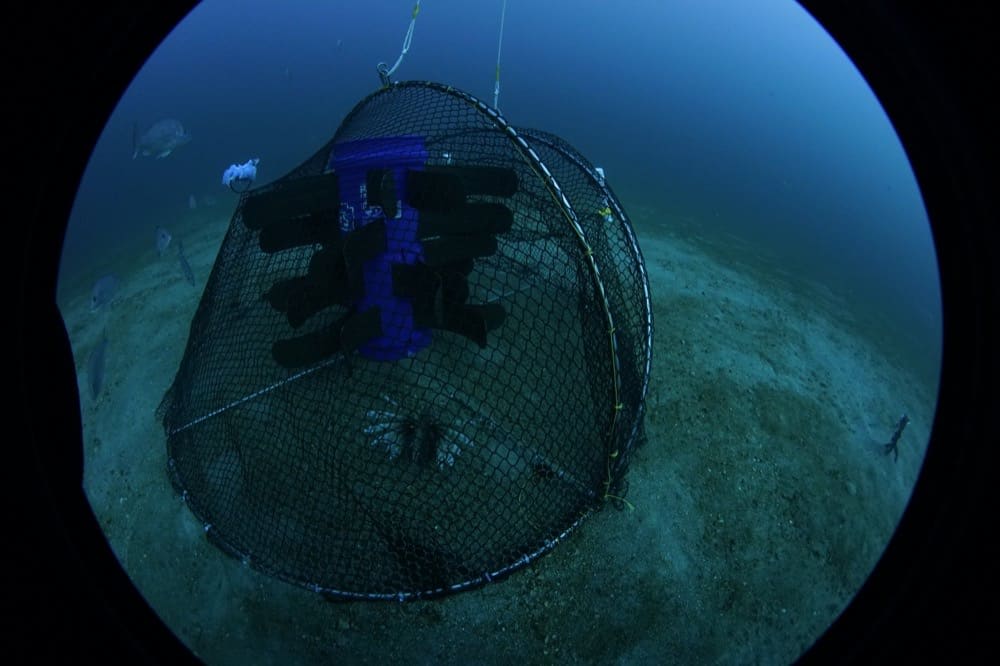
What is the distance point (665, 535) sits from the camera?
241 cm

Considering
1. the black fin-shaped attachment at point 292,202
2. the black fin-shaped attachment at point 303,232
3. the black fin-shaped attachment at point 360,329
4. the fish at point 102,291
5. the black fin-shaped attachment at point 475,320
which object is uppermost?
the black fin-shaped attachment at point 292,202

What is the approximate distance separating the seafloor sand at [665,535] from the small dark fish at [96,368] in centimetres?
6

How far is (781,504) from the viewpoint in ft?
8.51

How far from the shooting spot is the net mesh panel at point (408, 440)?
1964 mm

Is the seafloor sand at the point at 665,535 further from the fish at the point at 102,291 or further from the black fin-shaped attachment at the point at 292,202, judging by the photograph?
the black fin-shaped attachment at the point at 292,202

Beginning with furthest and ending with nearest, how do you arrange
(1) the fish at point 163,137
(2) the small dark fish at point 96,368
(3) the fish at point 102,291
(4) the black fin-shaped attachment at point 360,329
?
(1) the fish at point 163,137 < (3) the fish at point 102,291 < (2) the small dark fish at point 96,368 < (4) the black fin-shaped attachment at point 360,329

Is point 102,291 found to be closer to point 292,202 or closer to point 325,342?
point 292,202

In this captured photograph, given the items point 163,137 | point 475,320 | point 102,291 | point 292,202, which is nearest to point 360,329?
point 475,320

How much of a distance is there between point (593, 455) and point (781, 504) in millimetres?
1241

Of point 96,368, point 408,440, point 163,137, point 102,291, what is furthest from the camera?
point 163,137

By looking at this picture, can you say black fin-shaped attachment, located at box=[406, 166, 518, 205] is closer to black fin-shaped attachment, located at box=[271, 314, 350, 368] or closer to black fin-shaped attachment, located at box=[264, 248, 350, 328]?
black fin-shaped attachment, located at box=[264, 248, 350, 328]

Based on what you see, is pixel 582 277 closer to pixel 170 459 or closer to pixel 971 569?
pixel 971 569

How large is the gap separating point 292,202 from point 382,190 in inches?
20.6

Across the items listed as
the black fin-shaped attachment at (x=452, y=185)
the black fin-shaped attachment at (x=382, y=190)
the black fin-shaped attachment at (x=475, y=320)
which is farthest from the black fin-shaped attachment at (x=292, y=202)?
the black fin-shaped attachment at (x=475, y=320)
